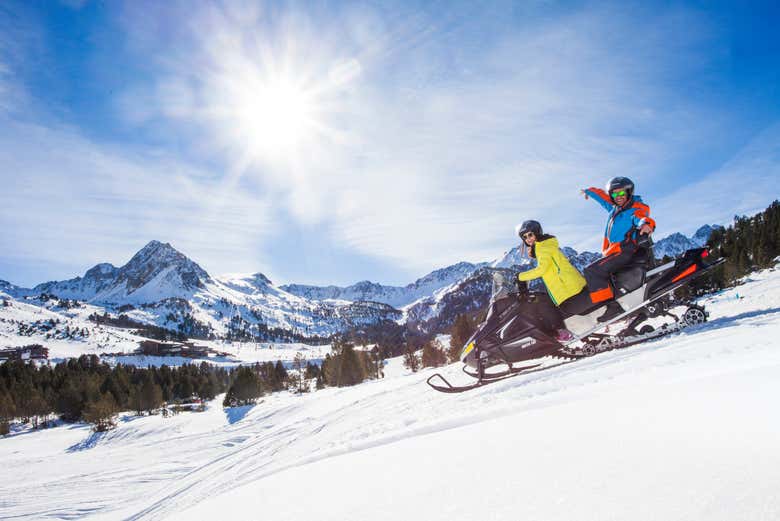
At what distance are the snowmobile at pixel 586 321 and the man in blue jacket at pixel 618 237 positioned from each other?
0.13 meters

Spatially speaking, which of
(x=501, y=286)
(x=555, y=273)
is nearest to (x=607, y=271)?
(x=555, y=273)

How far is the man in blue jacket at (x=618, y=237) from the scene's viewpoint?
6719 millimetres

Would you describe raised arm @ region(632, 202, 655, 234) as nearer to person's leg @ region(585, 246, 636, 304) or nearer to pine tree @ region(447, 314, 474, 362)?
person's leg @ region(585, 246, 636, 304)

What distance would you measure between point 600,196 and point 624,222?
1.09 m

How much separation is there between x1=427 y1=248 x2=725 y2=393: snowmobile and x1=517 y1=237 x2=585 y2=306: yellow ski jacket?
0.81ft

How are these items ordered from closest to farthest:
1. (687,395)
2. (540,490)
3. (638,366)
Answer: (540,490), (687,395), (638,366)

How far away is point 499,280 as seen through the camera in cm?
735

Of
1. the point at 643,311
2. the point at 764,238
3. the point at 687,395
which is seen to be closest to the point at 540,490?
the point at 687,395

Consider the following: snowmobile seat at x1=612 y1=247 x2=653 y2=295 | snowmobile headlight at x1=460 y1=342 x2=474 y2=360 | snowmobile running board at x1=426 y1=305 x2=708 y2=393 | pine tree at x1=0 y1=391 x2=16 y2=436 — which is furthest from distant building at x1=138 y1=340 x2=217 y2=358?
snowmobile seat at x1=612 y1=247 x2=653 y2=295

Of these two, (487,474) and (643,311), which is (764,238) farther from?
(487,474)

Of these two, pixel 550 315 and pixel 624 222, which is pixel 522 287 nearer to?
pixel 550 315

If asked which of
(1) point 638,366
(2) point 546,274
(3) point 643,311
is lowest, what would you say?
(1) point 638,366

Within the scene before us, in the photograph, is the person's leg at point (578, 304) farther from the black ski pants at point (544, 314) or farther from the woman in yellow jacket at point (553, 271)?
the black ski pants at point (544, 314)

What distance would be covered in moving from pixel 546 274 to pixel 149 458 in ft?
69.0
